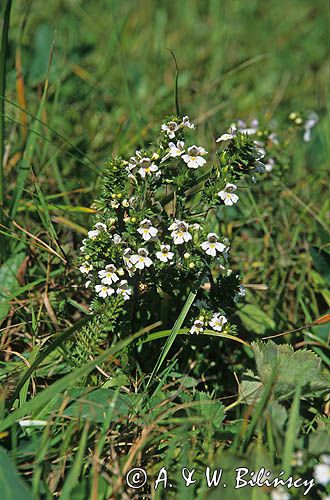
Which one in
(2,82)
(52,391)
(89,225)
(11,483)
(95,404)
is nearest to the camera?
(11,483)

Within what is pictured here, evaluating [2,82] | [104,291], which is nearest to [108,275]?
[104,291]

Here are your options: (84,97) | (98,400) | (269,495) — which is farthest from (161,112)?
(269,495)

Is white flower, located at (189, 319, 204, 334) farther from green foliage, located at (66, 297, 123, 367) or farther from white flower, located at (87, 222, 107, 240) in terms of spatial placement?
white flower, located at (87, 222, 107, 240)

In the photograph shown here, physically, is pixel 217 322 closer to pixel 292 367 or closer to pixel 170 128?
pixel 292 367

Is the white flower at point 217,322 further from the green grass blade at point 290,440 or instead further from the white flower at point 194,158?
the white flower at point 194,158

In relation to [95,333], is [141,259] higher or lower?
higher

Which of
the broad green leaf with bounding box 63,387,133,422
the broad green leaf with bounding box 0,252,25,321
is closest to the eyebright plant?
the broad green leaf with bounding box 63,387,133,422

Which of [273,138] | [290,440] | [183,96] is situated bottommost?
[290,440]
